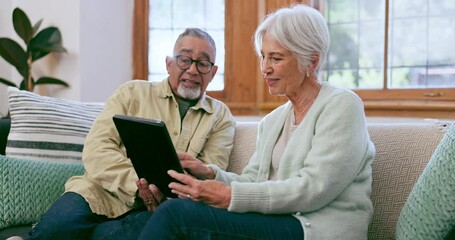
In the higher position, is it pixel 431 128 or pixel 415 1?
pixel 415 1

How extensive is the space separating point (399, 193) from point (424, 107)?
1.04 meters

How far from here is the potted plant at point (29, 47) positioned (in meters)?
3.81

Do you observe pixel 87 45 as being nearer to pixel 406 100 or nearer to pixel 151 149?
pixel 406 100

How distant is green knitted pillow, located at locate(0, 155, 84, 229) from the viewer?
7.32 feet

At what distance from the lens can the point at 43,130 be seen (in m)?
2.52

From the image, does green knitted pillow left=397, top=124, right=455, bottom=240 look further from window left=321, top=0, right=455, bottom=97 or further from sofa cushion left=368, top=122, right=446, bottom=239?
window left=321, top=0, right=455, bottom=97

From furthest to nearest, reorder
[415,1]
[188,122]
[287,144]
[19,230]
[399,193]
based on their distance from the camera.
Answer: [415,1] → [188,122] → [19,230] → [399,193] → [287,144]

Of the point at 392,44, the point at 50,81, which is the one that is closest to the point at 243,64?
the point at 392,44

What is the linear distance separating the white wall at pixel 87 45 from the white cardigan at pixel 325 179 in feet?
7.38

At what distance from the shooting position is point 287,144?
188 centimetres

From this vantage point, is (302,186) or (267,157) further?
(267,157)

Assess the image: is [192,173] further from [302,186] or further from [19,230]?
[19,230]

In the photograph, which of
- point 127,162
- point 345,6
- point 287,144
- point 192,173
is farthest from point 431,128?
point 345,6

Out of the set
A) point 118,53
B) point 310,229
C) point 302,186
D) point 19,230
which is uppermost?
point 118,53
